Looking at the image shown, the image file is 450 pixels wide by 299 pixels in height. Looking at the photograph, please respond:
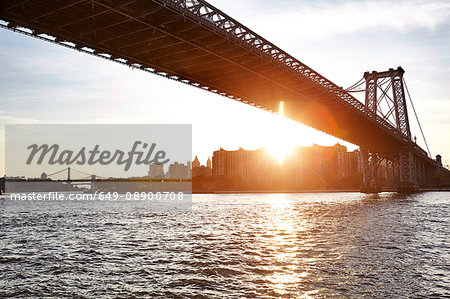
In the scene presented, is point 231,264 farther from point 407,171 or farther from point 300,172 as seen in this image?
point 300,172

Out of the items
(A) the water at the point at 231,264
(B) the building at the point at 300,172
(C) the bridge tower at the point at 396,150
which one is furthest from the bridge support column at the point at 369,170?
(A) the water at the point at 231,264

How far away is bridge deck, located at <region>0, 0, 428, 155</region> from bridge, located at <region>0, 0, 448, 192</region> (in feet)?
0.22

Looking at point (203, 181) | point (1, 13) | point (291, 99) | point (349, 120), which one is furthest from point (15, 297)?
point (203, 181)

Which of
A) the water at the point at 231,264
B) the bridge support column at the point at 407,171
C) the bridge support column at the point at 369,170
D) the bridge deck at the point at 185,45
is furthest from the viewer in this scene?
the bridge support column at the point at 369,170

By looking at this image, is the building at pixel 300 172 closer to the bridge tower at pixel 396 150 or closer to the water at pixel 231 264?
the bridge tower at pixel 396 150

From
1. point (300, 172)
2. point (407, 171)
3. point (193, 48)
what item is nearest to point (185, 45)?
point (193, 48)

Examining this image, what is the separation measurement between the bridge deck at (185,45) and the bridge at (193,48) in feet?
0.22

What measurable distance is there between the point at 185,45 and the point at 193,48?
77 centimetres

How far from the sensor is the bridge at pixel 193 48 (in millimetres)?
28500

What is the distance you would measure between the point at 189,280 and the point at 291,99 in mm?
44872

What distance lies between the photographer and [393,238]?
71.2 ft

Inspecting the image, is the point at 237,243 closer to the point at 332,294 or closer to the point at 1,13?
the point at 332,294

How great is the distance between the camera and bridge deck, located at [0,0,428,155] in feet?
93.1

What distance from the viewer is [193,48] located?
36.4 m
